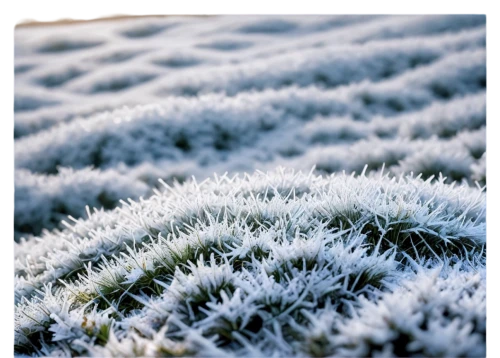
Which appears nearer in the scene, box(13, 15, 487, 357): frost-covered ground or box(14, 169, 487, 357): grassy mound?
box(14, 169, 487, 357): grassy mound

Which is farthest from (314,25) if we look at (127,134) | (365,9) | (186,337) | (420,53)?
(186,337)

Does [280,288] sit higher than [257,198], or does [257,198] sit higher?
[257,198]

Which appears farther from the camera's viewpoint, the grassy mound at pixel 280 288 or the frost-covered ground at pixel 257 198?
the frost-covered ground at pixel 257 198

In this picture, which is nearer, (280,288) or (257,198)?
(280,288)
